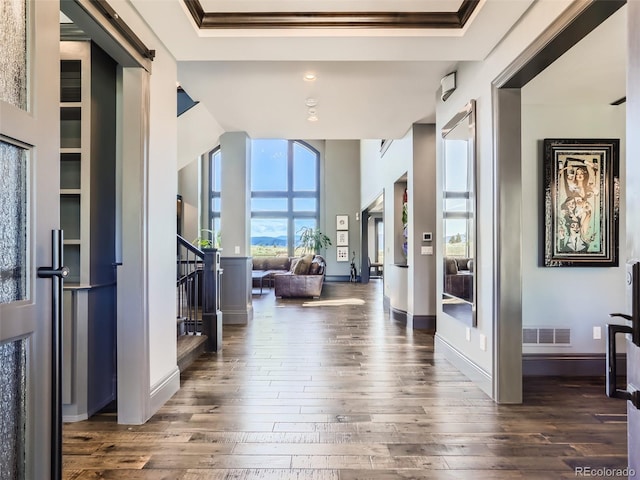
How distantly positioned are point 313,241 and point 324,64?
9.86m

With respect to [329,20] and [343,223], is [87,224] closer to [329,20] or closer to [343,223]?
[329,20]

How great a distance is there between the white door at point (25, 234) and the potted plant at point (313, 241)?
11.7 metres

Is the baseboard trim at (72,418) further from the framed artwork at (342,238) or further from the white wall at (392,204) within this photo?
the framed artwork at (342,238)

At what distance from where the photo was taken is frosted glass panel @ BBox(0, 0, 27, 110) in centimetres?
112

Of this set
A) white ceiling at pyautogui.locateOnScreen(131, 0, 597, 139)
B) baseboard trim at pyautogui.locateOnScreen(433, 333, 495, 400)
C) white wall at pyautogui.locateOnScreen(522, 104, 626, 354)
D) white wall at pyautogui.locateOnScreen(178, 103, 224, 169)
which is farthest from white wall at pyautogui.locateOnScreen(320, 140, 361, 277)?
white wall at pyautogui.locateOnScreen(522, 104, 626, 354)

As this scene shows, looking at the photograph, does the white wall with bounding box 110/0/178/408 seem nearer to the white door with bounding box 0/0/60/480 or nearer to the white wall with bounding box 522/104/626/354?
the white door with bounding box 0/0/60/480

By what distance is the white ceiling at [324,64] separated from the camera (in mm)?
2447

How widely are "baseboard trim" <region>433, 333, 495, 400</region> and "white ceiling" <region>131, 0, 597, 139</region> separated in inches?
96.5

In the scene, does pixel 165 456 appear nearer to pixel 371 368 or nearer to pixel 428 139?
pixel 371 368

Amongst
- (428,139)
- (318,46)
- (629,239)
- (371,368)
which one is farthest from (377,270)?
(629,239)

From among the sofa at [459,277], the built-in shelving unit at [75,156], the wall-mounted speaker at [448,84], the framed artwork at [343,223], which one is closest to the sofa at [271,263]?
the framed artwork at [343,223]

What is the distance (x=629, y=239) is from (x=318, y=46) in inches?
92.8

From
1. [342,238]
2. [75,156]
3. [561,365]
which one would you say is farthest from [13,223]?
[342,238]

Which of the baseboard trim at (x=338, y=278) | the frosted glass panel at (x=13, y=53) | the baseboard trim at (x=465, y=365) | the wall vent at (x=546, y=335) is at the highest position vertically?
the frosted glass panel at (x=13, y=53)
